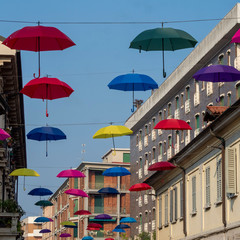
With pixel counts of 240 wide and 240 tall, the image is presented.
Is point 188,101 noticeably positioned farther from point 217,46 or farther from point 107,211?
point 107,211

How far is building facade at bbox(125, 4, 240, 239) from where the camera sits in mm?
56344

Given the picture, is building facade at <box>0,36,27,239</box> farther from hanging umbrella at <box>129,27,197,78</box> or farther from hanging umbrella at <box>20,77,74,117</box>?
hanging umbrella at <box>129,27,197,78</box>

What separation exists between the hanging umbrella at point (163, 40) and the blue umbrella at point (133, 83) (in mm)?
4824

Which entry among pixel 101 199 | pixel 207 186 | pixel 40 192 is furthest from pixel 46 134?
pixel 101 199

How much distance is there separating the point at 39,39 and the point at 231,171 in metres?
9.25

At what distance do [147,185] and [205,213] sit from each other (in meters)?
16.5

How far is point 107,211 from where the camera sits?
10969 centimetres

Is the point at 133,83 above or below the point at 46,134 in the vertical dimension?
above

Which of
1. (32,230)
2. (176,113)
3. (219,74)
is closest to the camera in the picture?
(219,74)

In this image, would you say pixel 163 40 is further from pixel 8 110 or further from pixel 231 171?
pixel 8 110

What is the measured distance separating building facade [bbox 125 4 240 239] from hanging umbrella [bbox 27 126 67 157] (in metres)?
6.92

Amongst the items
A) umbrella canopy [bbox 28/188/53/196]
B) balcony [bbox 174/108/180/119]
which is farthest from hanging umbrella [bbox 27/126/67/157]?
balcony [bbox 174/108/180/119]

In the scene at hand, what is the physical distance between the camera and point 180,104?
233 ft

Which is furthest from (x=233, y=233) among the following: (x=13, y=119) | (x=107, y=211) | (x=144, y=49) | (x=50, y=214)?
(x=50, y=214)
